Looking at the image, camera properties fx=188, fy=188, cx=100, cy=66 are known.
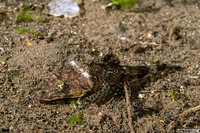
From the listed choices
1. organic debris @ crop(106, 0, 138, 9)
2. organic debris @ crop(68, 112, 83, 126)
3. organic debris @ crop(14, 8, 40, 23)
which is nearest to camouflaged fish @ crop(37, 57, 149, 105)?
organic debris @ crop(68, 112, 83, 126)

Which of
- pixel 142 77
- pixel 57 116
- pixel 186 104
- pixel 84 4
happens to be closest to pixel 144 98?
pixel 142 77

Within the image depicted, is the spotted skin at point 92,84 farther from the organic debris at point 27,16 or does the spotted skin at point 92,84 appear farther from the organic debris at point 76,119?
the organic debris at point 27,16

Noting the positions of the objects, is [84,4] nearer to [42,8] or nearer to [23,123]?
[42,8]

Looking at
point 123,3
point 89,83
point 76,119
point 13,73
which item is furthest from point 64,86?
point 123,3

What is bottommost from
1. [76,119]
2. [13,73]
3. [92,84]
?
[76,119]

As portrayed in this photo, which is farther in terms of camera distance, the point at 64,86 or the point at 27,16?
the point at 27,16

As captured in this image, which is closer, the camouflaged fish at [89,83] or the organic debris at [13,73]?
the camouflaged fish at [89,83]

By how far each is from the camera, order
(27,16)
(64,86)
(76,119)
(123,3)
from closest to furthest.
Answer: (76,119)
(64,86)
(27,16)
(123,3)

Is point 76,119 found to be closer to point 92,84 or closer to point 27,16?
point 92,84

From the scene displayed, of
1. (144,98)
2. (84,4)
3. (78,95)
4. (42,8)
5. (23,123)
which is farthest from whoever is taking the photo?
(84,4)

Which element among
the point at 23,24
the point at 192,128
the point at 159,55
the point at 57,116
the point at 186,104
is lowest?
the point at 192,128

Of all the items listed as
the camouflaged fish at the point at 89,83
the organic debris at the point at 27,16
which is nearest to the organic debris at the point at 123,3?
the organic debris at the point at 27,16
